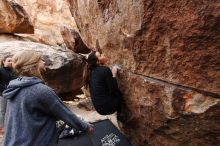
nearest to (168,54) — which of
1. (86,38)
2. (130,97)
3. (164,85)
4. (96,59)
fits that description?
(164,85)

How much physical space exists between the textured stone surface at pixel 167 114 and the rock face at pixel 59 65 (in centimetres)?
372

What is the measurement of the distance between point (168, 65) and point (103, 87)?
1.14m

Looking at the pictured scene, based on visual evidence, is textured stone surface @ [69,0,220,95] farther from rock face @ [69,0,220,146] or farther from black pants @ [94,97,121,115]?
black pants @ [94,97,121,115]

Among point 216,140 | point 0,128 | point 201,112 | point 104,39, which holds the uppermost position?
point 104,39

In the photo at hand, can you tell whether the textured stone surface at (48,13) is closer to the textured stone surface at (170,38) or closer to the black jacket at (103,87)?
the black jacket at (103,87)

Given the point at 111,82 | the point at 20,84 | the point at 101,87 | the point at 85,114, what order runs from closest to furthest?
the point at 20,84 < the point at 111,82 < the point at 101,87 < the point at 85,114

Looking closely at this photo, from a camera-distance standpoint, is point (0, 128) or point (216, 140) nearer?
point (216, 140)

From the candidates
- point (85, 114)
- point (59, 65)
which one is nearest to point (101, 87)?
point (85, 114)

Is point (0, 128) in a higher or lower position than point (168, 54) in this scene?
lower

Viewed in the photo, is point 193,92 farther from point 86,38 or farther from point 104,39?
point 86,38

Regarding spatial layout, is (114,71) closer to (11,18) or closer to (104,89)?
(104,89)

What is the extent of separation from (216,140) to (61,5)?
15.9m

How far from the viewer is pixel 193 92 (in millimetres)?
3588

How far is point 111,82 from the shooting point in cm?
450
